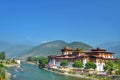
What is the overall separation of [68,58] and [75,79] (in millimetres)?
44767

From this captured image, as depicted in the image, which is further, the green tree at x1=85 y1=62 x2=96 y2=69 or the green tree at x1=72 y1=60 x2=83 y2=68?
the green tree at x1=72 y1=60 x2=83 y2=68

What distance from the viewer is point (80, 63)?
4267 inches

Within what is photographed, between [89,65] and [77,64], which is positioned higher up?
[77,64]

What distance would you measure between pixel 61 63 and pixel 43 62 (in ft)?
54.1

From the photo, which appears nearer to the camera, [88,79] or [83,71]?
[88,79]

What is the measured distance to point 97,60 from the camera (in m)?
112

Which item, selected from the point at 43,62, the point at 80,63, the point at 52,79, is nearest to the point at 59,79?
the point at 52,79

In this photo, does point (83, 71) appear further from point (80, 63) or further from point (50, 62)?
point (50, 62)

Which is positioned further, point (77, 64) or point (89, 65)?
point (77, 64)

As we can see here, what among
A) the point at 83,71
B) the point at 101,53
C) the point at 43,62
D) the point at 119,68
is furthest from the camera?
the point at 43,62

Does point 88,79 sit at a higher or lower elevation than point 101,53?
lower

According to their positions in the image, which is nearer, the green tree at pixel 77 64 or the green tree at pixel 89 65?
the green tree at pixel 89 65

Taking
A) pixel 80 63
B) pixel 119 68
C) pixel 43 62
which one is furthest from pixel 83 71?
pixel 43 62

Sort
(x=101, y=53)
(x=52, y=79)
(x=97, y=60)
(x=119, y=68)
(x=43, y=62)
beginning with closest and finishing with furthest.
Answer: (x=52, y=79) < (x=119, y=68) < (x=97, y=60) < (x=101, y=53) < (x=43, y=62)
